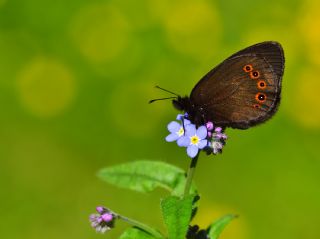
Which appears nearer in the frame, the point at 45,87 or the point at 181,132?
the point at 181,132

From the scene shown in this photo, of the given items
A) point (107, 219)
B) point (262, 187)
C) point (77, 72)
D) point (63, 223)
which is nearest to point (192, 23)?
point (77, 72)

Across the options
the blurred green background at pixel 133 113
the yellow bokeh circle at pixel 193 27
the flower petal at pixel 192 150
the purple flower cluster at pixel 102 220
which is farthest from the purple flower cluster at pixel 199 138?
the yellow bokeh circle at pixel 193 27

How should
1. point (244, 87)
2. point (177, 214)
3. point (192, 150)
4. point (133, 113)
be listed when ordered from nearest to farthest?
point (177, 214), point (192, 150), point (244, 87), point (133, 113)

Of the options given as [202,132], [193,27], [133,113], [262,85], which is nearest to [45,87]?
[133,113]

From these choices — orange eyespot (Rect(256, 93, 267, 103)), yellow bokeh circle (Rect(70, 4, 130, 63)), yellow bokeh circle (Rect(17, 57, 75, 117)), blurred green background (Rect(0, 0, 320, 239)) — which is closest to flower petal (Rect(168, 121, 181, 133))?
orange eyespot (Rect(256, 93, 267, 103))

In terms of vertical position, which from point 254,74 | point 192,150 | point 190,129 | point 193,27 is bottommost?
point 192,150

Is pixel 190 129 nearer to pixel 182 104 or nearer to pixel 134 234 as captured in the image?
pixel 182 104

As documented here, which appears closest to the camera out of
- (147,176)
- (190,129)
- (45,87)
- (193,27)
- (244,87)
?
(190,129)

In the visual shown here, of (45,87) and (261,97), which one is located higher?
(45,87)
